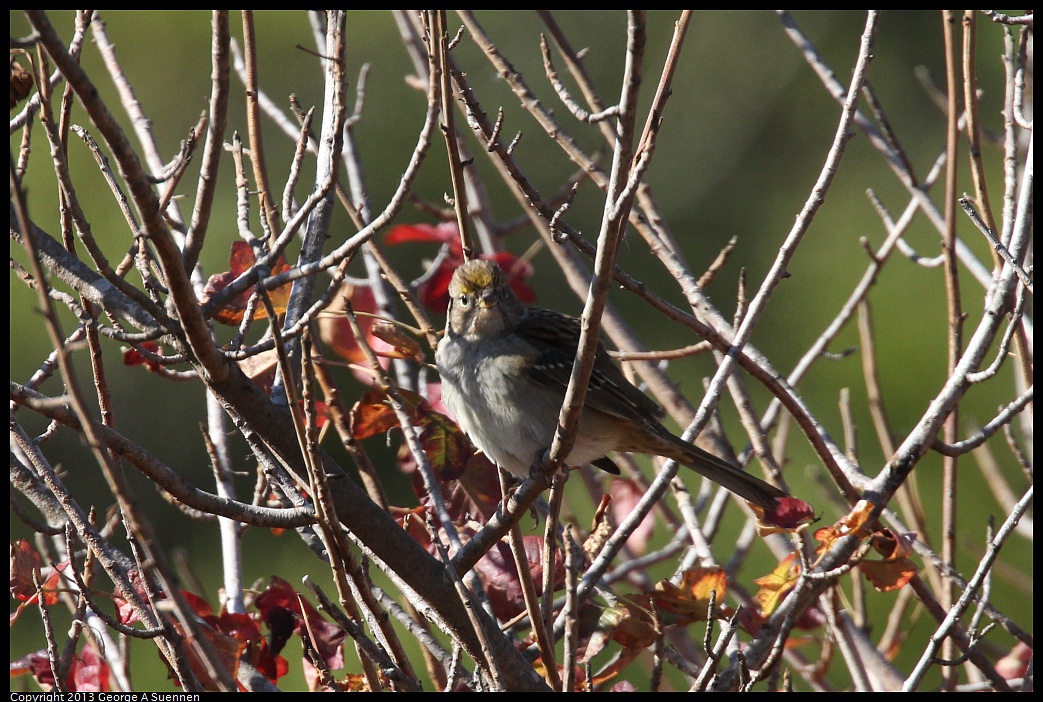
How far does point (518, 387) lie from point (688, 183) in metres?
7.09

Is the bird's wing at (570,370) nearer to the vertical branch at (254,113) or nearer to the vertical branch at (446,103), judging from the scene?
the vertical branch at (446,103)

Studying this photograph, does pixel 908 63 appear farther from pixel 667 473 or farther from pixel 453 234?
pixel 667 473

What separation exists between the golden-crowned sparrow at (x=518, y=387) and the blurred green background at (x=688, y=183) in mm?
2779

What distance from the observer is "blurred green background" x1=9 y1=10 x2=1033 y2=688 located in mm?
7277

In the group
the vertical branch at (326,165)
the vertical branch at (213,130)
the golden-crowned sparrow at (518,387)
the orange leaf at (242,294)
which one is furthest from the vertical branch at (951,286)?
the vertical branch at (213,130)

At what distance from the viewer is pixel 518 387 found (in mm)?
3428

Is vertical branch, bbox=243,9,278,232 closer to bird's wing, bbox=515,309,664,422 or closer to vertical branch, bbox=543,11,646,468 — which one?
vertical branch, bbox=543,11,646,468

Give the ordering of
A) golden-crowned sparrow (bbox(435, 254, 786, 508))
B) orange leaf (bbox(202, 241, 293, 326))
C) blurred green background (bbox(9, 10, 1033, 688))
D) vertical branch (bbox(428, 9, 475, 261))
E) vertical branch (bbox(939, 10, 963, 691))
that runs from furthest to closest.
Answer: blurred green background (bbox(9, 10, 1033, 688)) < golden-crowned sparrow (bbox(435, 254, 786, 508)) < vertical branch (bbox(939, 10, 963, 691)) < orange leaf (bbox(202, 241, 293, 326)) < vertical branch (bbox(428, 9, 475, 261))

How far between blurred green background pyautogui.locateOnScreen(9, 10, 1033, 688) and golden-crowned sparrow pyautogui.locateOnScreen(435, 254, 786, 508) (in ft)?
9.12

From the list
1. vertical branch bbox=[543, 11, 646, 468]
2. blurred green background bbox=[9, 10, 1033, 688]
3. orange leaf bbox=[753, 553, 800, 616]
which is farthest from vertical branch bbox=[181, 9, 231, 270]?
blurred green background bbox=[9, 10, 1033, 688]

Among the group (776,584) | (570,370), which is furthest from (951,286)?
(570,370)
